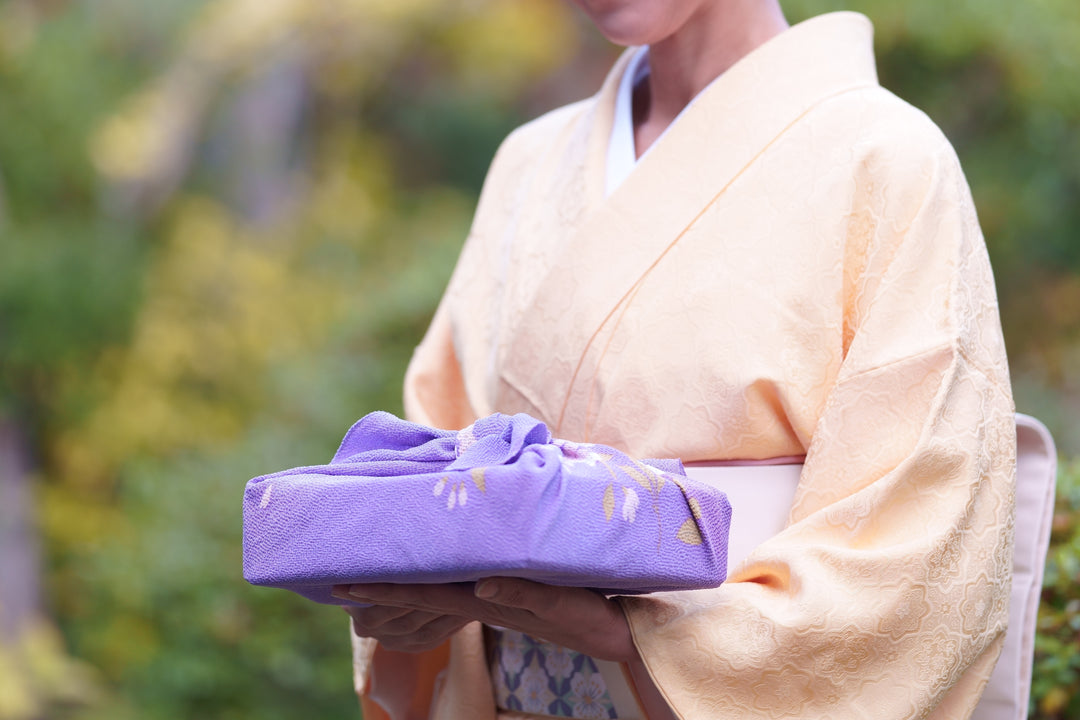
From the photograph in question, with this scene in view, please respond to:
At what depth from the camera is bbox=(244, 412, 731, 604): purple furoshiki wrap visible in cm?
81

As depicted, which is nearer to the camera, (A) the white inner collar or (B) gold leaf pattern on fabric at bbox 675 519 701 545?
(B) gold leaf pattern on fabric at bbox 675 519 701 545

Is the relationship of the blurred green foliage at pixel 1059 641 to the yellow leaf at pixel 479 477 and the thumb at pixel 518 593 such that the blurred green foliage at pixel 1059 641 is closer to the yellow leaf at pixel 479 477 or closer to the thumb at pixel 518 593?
the thumb at pixel 518 593

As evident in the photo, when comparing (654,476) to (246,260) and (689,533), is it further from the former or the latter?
(246,260)

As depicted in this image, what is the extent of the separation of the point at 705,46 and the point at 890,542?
588 mm

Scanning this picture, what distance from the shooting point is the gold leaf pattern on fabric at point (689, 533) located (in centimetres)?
87

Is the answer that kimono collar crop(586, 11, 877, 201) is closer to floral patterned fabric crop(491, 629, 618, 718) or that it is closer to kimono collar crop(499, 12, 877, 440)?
kimono collar crop(499, 12, 877, 440)

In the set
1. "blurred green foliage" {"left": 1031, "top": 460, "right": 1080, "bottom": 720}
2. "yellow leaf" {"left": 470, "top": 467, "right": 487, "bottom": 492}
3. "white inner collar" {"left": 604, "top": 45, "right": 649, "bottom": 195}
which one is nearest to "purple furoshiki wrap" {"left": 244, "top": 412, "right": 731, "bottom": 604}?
"yellow leaf" {"left": 470, "top": 467, "right": 487, "bottom": 492}

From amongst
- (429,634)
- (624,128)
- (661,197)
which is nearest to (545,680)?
(429,634)

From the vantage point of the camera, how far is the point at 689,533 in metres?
0.88

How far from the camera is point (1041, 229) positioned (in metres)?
3.76

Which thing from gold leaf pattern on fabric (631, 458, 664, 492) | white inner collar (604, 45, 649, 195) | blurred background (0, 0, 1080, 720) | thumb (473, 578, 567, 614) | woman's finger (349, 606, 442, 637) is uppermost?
white inner collar (604, 45, 649, 195)

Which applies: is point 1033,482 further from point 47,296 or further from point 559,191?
point 47,296

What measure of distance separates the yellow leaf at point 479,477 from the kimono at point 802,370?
0.24m

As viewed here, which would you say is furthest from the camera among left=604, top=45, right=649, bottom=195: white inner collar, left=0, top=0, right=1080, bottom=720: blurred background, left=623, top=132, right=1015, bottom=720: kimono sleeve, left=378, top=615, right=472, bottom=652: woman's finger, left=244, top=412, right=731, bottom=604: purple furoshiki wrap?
left=0, top=0, right=1080, bottom=720: blurred background
